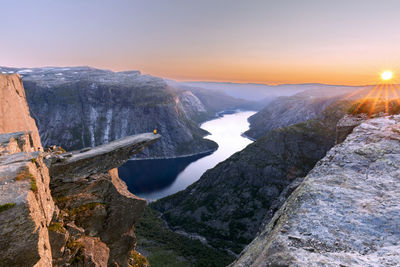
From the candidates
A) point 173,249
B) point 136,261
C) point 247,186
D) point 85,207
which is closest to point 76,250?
point 85,207

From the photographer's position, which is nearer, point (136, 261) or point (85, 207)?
point (85, 207)


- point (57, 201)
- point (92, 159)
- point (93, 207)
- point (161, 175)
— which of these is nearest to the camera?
point (57, 201)

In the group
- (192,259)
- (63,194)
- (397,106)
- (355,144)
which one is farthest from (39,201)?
(192,259)

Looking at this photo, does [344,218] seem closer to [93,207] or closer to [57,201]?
[57,201]

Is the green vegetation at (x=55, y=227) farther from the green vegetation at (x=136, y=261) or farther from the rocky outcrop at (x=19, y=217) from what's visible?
the green vegetation at (x=136, y=261)

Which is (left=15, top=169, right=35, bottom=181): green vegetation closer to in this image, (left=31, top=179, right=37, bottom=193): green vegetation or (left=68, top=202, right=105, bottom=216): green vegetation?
(left=31, top=179, right=37, bottom=193): green vegetation

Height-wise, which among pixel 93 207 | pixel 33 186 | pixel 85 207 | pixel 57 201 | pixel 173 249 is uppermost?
pixel 33 186

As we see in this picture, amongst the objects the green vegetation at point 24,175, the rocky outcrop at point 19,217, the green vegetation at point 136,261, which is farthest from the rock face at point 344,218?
the green vegetation at point 136,261
